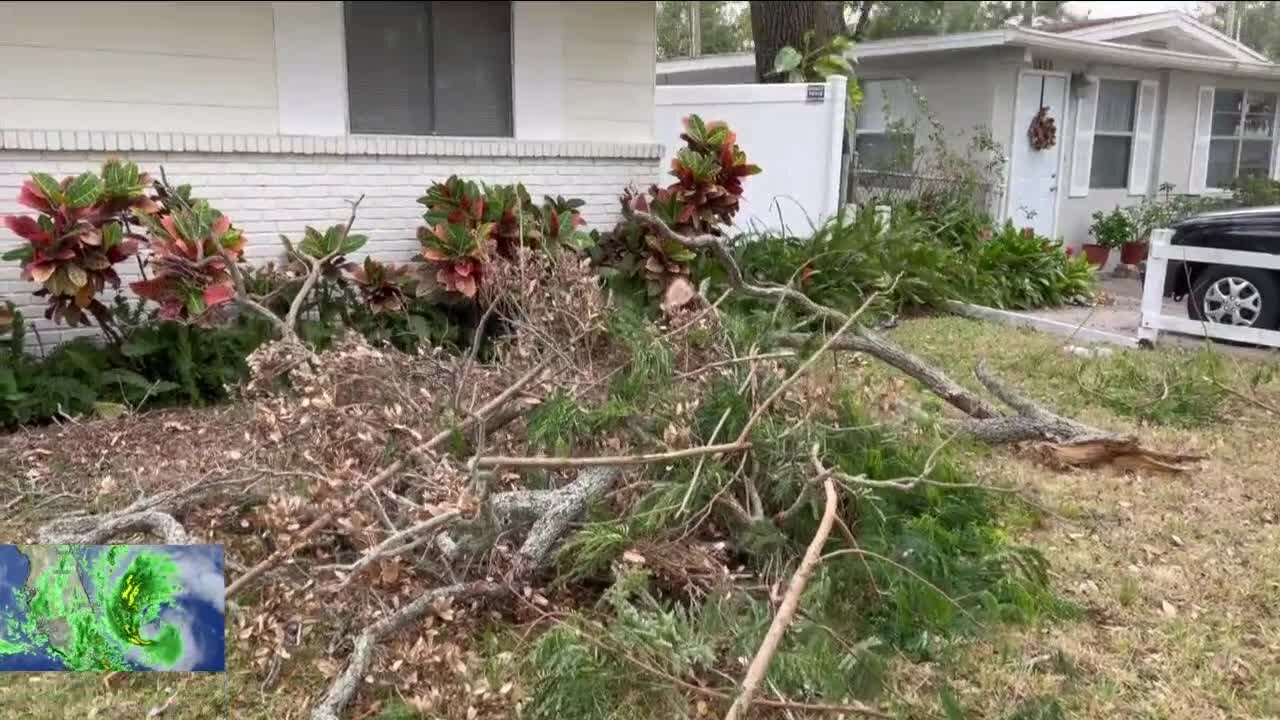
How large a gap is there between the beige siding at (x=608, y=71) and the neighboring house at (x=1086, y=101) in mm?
6183

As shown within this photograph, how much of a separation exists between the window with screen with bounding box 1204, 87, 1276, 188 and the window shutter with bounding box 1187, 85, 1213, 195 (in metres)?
0.26

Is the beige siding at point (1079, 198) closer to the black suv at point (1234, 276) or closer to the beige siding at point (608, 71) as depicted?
the black suv at point (1234, 276)

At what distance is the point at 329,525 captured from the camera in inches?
136

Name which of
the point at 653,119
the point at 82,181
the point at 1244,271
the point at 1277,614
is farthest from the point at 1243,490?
the point at 82,181

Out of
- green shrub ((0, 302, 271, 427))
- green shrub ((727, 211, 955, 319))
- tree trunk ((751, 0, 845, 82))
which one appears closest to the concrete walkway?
green shrub ((727, 211, 955, 319))

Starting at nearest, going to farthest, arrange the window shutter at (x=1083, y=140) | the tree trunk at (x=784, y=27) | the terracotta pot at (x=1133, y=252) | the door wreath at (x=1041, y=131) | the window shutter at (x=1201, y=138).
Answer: the tree trunk at (x=784, y=27) → the door wreath at (x=1041, y=131) → the terracotta pot at (x=1133, y=252) → the window shutter at (x=1083, y=140) → the window shutter at (x=1201, y=138)

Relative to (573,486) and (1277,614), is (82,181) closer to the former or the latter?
(573,486)

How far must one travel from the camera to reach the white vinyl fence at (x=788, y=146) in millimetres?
9164

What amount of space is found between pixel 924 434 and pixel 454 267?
3.26m

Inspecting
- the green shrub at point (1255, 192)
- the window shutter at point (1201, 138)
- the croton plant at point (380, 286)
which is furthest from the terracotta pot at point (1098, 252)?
the croton plant at point (380, 286)

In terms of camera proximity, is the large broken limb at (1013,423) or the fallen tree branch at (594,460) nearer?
the fallen tree branch at (594,460)

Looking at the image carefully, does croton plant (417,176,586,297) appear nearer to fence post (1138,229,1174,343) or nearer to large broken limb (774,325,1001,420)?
large broken limb (774,325,1001,420)

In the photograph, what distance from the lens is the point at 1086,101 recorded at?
1418 cm

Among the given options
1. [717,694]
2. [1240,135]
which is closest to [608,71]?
[717,694]
